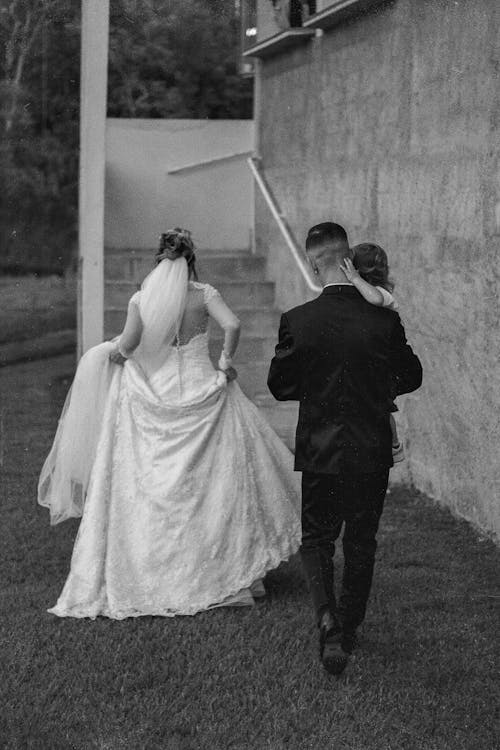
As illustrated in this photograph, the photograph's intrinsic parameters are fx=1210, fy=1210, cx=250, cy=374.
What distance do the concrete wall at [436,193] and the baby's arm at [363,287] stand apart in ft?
7.48

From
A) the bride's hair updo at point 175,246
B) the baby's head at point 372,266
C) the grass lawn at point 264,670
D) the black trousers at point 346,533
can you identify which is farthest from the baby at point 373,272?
the bride's hair updo at point 175,246

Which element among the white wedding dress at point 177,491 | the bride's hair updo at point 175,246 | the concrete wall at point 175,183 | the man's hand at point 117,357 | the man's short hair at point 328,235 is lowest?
the white wedding dress at point 177,491

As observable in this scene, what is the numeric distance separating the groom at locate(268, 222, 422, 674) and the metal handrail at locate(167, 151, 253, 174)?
29.4 feet

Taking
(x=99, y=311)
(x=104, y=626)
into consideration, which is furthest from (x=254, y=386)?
(x=104, y=626)

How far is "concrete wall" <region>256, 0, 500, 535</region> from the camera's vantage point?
709 centimetres

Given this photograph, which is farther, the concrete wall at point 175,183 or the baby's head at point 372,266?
the concrete wall at point 175,183

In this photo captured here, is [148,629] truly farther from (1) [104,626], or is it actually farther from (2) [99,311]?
(2) [99,311]

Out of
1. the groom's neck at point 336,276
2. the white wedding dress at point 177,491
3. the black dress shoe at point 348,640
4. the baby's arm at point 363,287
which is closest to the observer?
the baby's arm at point 363,287

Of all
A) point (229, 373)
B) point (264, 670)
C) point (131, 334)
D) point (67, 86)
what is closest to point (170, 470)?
point (229, 373)

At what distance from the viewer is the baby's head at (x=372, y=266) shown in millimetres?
4969

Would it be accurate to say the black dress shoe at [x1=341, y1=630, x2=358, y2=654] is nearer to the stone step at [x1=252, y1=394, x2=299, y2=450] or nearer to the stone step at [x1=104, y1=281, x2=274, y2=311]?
the stone step at [x1=252, y1=394, x2=299, y2=450]

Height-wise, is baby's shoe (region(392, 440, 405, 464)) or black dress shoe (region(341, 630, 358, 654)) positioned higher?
baby's shoe (region(392, 440, 405, 464))

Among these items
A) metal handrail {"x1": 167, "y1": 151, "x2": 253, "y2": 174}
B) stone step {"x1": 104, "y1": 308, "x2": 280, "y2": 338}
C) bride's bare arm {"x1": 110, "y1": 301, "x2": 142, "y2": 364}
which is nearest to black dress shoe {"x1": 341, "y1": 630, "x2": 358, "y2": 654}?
bride's bare arm {"x1": 110, "y1": 301, "x2": 142, "y2": 364}

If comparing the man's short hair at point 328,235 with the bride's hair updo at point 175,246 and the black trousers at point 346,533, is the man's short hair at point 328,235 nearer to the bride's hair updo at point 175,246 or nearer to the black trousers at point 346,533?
the black trousers at point 346,533
